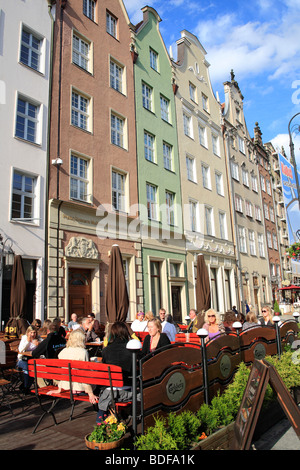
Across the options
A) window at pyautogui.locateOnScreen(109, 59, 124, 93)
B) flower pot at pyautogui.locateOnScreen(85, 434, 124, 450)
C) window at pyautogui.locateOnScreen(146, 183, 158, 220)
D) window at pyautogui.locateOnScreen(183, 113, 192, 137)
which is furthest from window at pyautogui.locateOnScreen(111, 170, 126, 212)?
flower pot at pyautogui.locateOnScreen(85, 434, 124, 450)

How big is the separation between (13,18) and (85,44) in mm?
4255

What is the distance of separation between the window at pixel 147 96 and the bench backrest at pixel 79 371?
18.4m

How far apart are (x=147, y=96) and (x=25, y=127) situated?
33.1 ft

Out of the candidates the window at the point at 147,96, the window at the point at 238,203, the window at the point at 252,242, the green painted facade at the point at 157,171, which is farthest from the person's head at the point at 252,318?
the window at the point at 252,242

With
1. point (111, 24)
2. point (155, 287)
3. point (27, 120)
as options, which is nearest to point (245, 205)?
point (155, 287)

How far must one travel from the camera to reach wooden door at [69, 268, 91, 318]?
47.5ft

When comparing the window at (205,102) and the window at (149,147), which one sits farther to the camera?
the window at (205,102)

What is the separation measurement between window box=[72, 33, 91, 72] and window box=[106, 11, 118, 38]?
94.3 inches

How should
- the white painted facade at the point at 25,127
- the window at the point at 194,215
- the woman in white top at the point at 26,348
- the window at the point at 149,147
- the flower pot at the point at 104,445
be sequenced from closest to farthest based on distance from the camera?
the flower pot at the point at 104,445 → the woman in white top at the point at 26,348 → the white painted facade at the point at 25,127 → the window at the point at 149,147 → the window at the point at 194,215

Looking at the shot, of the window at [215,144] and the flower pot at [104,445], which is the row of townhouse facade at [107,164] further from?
the flower pot at [104,445]

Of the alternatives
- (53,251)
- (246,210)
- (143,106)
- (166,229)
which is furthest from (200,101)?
(53,251)

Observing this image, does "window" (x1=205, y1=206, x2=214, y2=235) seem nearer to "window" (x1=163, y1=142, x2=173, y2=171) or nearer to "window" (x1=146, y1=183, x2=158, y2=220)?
"window" (x1=163, y1=142, x2=173, y2=171)

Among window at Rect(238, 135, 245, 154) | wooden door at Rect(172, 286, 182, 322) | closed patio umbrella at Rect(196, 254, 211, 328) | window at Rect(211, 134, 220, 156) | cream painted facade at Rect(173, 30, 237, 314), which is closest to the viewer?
closed patio umbrella at Rect(196, 254, 211, 328)

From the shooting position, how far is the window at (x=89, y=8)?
1770 centimetres
